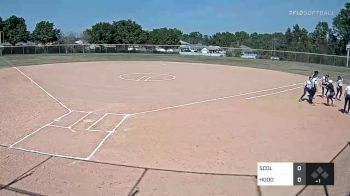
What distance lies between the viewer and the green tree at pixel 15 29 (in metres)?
79.5

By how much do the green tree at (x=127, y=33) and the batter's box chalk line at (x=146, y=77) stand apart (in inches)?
1917

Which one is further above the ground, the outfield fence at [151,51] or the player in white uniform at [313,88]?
the outfield fence at [151,51]

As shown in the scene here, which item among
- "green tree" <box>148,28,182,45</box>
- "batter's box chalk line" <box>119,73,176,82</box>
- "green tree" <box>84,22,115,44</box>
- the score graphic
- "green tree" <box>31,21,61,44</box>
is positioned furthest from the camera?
"green tree" <box>148,28,182,45</box>

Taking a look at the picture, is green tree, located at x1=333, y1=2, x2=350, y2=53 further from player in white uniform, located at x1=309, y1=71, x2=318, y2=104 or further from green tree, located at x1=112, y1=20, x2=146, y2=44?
player in white uniform, located at x1=309, y1=71, x2=318, y2=104

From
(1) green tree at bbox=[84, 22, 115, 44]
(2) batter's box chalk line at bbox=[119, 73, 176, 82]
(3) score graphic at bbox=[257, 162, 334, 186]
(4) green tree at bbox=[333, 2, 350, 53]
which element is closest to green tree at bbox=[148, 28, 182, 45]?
(1) green tree at bbox=[84, 22, 115, 44]

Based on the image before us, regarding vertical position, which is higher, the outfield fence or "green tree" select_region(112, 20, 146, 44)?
"green tree" select_region(112, 20, 146, 44)

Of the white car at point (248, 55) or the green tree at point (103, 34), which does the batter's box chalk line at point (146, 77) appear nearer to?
the white car at point (248, 55)

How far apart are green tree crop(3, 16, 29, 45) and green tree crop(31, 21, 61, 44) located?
2345 mm

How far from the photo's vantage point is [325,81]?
73.3 ft

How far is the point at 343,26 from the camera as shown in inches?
2687

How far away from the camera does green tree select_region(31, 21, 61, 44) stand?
273ft

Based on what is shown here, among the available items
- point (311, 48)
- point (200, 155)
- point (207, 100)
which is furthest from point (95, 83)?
point (311, 48)

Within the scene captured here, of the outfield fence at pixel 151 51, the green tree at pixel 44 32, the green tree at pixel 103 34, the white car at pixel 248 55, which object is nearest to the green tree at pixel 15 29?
the green tree at pixel 44 32

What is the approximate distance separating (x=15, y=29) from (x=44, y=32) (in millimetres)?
5922
